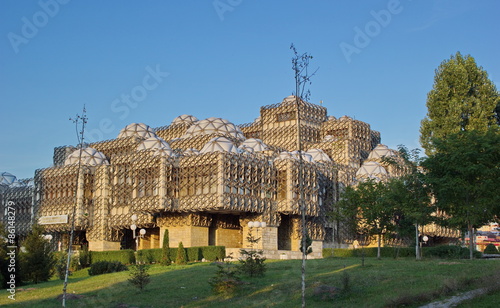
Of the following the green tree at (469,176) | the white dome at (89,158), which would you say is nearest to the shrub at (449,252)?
the green tree at (469,176)

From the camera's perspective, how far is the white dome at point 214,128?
85375mm

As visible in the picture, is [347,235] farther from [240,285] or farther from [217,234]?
[240,285]

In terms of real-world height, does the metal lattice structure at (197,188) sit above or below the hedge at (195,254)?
above

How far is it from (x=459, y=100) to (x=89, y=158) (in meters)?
51.9

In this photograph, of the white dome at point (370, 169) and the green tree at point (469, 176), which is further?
the white dome at point (370, 169)

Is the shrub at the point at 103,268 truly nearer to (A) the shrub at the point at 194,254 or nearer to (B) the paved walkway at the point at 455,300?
(A) the shrub at the point at 194,254

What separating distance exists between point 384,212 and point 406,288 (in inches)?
833

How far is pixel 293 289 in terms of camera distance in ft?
92.8

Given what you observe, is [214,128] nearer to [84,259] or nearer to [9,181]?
[84,259]

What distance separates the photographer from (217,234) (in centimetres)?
7156

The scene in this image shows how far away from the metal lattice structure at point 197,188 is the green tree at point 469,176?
30.0 meters

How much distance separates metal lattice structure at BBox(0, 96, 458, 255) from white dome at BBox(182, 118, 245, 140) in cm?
15

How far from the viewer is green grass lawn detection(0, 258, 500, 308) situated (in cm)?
2470

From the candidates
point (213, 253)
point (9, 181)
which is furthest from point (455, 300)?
point (9, 181)
